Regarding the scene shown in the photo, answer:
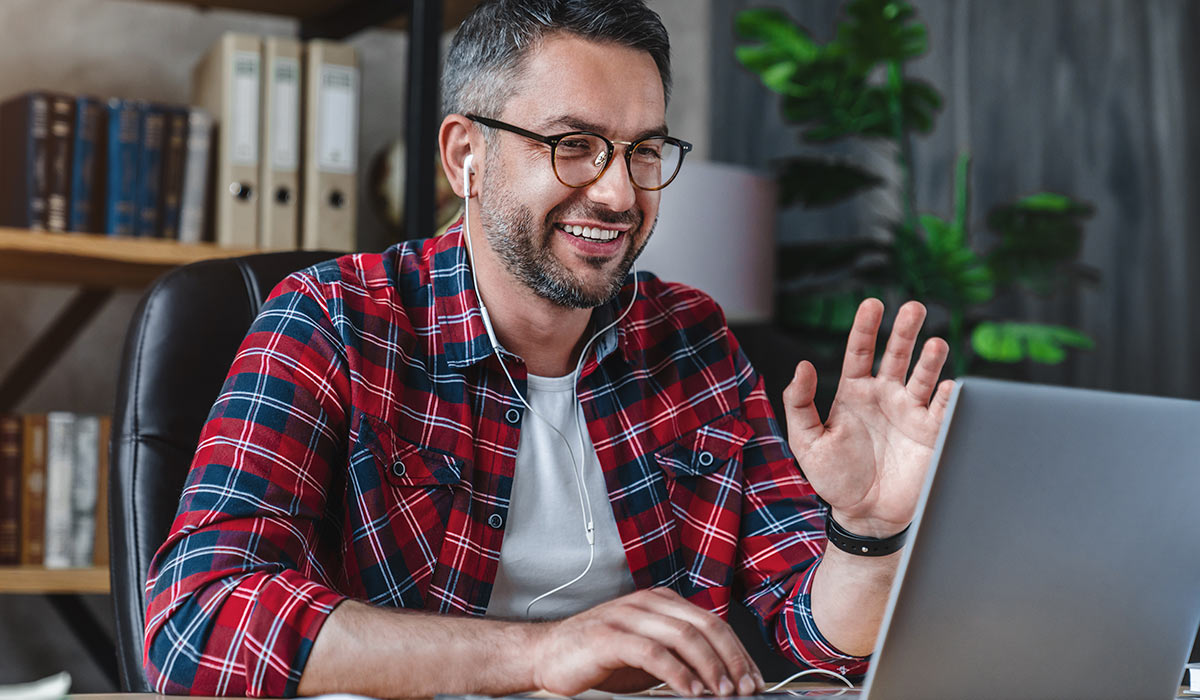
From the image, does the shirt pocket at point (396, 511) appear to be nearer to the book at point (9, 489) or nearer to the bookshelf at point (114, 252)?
the bookshelf at point (114, 252)

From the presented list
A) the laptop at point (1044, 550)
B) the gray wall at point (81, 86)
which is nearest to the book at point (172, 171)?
the gray wall at point (81, 86)

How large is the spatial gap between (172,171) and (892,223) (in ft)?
4.41

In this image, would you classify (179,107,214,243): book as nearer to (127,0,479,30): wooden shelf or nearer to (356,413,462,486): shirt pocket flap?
(127,0,479,30): wooden shelf

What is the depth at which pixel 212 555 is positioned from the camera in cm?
89

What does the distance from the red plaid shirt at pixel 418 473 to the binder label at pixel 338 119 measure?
79 centimetres

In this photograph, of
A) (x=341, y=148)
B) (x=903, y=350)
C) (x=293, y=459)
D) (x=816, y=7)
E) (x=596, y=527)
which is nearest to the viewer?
(x=903, y=350)

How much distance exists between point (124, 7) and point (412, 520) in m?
1.47

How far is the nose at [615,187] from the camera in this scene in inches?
44.3

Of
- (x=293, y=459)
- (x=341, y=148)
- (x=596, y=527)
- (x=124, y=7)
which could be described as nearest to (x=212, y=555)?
(x=293, y=459)

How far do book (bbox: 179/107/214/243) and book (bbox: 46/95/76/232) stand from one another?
0.17 metres

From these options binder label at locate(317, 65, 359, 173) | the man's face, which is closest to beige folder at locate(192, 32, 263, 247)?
binder label at locate(317, 65, 359, 173)

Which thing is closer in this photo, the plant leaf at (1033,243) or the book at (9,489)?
the book at (9,489)

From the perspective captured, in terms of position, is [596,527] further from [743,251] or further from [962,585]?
[743,251]

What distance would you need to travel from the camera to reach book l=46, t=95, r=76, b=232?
1.83m
